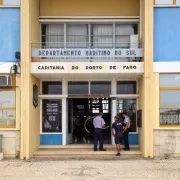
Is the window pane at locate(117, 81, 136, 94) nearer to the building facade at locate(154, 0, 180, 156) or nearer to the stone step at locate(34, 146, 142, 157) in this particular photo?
the building facade at locate(154, 0, 180, 156)

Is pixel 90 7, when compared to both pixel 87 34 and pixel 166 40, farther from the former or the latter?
pixel 166 40

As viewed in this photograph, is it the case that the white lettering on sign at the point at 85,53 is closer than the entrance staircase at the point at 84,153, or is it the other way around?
the white lettering on sign at the point at 85,53

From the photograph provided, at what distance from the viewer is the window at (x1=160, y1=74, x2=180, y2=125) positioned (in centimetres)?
1398

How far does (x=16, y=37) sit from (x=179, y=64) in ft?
20.3

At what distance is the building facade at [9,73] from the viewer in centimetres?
1391

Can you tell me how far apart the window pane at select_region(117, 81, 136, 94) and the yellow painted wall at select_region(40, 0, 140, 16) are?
289cm

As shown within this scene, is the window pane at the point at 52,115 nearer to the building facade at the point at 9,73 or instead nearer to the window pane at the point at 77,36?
the building facade at the point at 9,73

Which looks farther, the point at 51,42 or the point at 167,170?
the point at 51,42

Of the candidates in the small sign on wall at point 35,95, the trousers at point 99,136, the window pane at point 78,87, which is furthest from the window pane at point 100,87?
the small sign on wall at point 35,95

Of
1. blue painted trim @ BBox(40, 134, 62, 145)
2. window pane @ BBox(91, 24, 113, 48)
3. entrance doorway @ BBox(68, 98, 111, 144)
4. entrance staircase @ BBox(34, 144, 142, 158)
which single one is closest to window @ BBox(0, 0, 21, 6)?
window pane @ BBox(91, 24, 113, 48)

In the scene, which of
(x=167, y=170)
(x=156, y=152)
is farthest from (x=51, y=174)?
(x=156, y=152)

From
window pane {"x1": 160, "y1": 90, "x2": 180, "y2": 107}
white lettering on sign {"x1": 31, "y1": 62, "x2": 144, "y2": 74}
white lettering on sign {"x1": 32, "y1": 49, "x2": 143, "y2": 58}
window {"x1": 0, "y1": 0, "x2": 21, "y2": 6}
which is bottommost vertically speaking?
window pane {"x1": 160, "y1": 90, "x2": 180, "y2": 107}

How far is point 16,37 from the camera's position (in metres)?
14.0

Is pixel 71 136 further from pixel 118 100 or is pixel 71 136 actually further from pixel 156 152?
pixel 156 152
